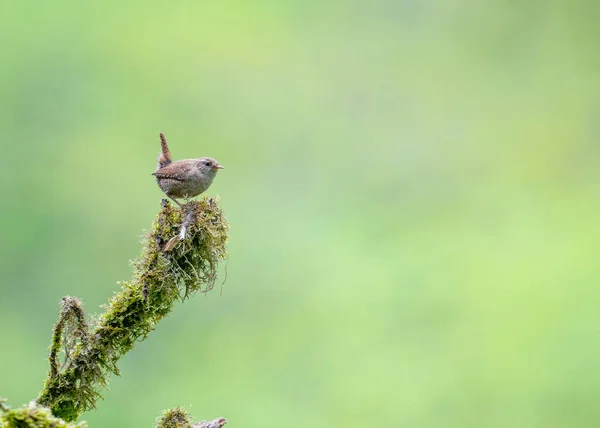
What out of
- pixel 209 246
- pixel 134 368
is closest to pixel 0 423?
pixel 209 246

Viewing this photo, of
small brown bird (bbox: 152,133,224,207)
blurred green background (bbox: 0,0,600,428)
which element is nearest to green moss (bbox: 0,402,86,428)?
small brown bird (bbox: 152,133,224,207)

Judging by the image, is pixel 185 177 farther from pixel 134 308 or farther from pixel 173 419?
pixel 173 419

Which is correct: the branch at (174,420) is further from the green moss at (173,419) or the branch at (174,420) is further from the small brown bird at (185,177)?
the small brown bird at (185,177)

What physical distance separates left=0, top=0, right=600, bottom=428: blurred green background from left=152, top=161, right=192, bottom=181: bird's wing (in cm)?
571

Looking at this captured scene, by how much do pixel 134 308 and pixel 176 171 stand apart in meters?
1.26

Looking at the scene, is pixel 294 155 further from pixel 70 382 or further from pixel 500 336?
pixel 70 382

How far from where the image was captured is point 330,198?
10.7 meters

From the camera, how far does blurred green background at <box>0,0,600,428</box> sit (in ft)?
31.0

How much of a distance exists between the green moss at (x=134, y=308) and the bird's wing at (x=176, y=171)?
69 centimetres

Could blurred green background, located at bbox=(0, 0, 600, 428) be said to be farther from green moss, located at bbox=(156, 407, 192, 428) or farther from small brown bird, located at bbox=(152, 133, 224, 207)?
green moss, located at bbox=(156, 407, 192, 428)

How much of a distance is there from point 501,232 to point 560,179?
4.74 feet

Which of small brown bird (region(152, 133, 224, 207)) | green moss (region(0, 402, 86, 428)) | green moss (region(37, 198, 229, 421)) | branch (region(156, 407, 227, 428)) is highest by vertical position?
small brown bird (region(152, 133, 224, 207))

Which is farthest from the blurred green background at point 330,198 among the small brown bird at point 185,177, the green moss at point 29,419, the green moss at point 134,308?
the green moss at point 29,419

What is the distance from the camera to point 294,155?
1095 cm
